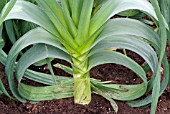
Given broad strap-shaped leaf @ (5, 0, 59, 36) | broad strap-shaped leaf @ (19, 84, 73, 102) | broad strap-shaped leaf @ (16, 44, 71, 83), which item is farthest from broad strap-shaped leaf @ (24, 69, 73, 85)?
broad strap-shaped leaf @ (5, 0, 59, 36)

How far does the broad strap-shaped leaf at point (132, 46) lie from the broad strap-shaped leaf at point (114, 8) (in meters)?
0.06

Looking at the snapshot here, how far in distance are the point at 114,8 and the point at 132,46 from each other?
0.13 m

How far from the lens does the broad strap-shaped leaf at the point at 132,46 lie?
1.19 metres

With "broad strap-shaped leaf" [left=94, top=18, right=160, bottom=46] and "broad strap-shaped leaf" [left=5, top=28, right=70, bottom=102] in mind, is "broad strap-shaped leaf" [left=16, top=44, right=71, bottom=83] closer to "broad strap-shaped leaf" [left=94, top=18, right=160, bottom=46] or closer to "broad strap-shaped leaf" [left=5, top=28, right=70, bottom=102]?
"broad strap-shaped leaf" [left=5, top=28, right=70, bottom=102]

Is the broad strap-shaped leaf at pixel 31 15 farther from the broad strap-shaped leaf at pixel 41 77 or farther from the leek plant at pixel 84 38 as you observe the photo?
the broad strap-shaped leaf at pixel 41 77

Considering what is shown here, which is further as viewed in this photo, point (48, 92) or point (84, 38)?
point (48, 92)

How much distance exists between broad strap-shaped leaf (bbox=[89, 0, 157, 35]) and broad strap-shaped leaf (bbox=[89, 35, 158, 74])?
0.06m

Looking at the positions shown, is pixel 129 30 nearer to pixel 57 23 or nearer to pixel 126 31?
pixel 126 31

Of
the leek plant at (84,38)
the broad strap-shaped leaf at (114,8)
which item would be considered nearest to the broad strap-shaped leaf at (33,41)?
the leek plant at (84,38)

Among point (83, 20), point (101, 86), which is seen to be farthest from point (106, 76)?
point (83, 20)

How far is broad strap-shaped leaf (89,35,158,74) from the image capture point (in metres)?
1.19

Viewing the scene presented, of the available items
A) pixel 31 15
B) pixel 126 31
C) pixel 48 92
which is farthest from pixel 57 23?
pixel 48 92

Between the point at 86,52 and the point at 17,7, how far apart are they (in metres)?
0.25

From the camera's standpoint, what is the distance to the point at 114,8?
44.9 inches
